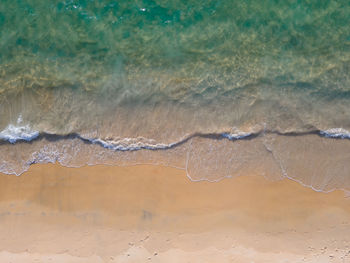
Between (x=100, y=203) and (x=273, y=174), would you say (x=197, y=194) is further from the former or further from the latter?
(x=100, y=203)

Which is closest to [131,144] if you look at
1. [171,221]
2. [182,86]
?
[182,86]

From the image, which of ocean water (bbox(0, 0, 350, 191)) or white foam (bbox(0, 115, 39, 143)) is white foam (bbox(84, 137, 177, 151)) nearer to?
ocean water (bbox(0, 0, 350, 191))

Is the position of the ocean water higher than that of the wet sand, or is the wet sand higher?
the ocean water

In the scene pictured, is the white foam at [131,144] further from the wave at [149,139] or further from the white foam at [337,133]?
the white foam at [337,133]

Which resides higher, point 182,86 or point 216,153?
point 182,86

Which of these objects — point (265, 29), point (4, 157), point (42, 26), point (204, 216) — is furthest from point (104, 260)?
point (265, 29)

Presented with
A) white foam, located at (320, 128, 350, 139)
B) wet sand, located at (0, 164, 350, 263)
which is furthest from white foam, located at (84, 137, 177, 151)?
white foam, located at (320, 128, 350, 139)

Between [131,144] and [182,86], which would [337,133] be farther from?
[131,144]
